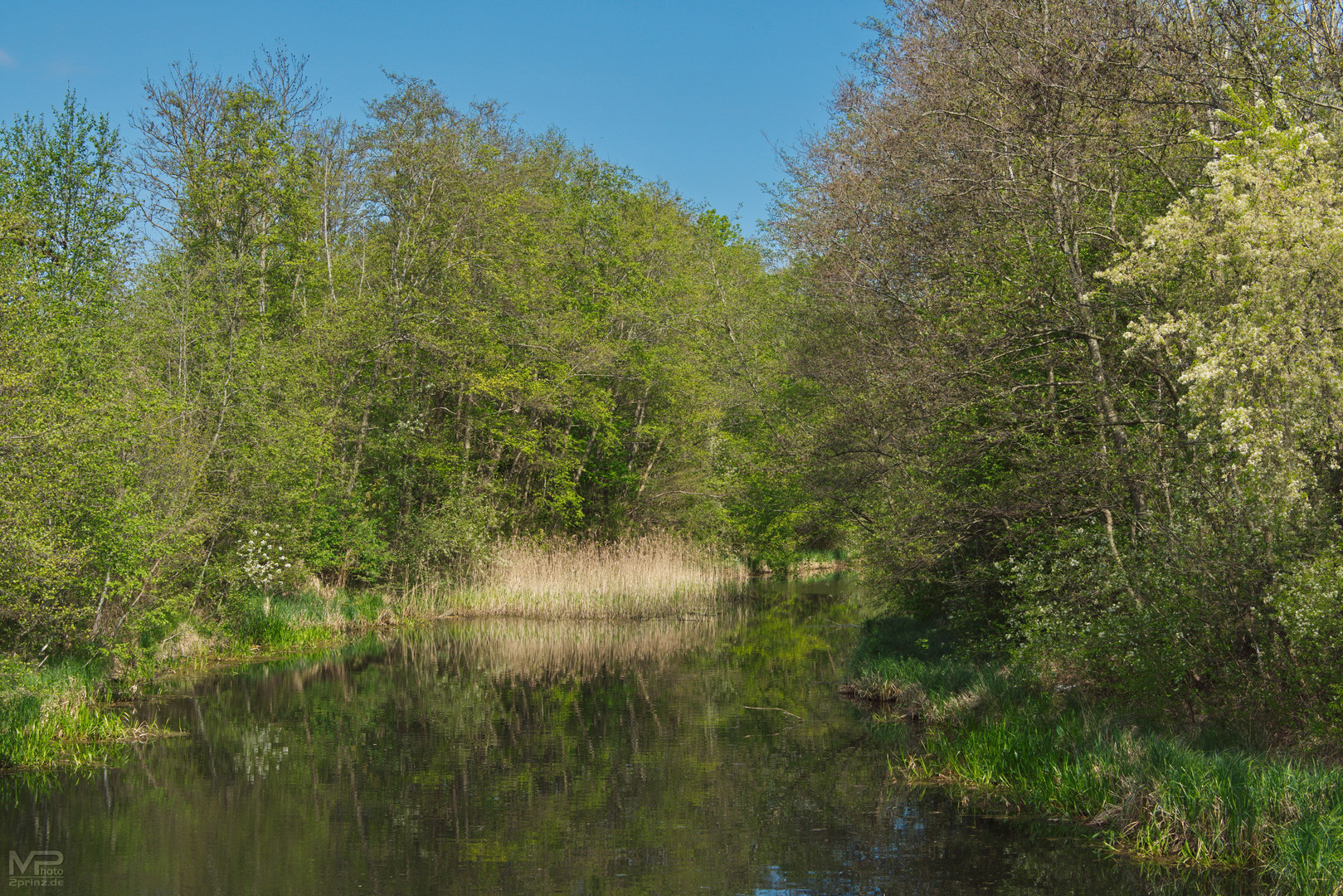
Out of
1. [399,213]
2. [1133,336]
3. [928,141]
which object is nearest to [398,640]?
[399,213]

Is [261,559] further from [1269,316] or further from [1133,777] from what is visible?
[1269,316]

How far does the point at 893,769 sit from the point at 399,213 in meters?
18.1

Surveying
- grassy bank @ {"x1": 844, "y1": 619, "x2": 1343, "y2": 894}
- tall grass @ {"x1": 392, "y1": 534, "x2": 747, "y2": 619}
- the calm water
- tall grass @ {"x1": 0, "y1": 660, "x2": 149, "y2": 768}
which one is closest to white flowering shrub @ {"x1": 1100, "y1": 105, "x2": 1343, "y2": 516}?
grassy bank @ {"x1": 844, "y1": 619, "x2": 1343, "y2": 894}

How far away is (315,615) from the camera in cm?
1934

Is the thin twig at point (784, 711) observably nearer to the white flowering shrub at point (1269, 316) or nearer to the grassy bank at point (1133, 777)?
the grassy bank at point (1133, 777)

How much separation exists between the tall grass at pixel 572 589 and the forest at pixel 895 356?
0.70 metres

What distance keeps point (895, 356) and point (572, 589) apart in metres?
12.9

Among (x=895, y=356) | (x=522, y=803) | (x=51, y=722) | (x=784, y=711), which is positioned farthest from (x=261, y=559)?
(x=895, y=356)

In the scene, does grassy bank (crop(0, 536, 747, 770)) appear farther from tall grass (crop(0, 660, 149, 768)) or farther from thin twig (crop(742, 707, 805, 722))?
thin twig (crop(742, 707, 805, 722))

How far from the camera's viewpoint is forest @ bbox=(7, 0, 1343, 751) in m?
7.50

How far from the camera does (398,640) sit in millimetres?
19859

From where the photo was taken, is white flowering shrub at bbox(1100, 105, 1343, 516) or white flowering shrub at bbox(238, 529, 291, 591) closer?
white flowering shrub at bbox(1100, 105, 1343, 516)

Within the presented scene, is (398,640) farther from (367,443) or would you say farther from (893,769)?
(893,769)

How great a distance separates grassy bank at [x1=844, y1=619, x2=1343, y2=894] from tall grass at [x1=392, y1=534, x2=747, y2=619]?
11.9m
